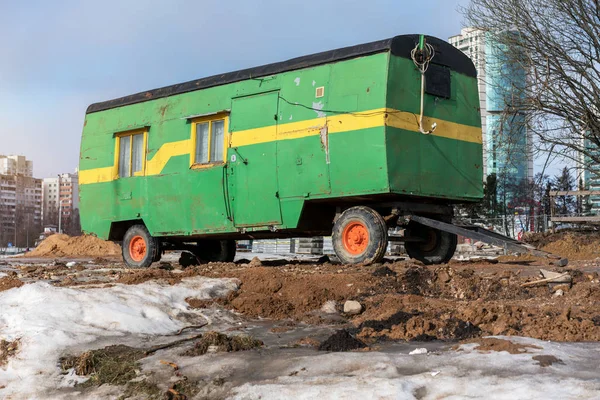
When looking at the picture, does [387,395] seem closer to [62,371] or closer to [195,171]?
[62,371]

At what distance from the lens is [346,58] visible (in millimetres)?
9594

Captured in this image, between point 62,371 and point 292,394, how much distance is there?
2.01 metres

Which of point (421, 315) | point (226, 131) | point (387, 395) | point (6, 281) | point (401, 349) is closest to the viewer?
point (387, 395)

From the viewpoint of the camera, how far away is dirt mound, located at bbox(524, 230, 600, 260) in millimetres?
15781

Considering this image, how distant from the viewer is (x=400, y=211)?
9.59m

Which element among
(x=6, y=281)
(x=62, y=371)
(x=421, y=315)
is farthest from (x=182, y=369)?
(x=6, y=281)

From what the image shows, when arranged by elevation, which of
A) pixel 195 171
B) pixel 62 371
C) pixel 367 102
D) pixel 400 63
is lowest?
pixel 62 371

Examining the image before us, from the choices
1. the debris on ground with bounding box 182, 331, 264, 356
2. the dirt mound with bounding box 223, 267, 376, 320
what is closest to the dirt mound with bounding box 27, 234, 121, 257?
the dirt mound with bounding box 223, 267, 376, 320

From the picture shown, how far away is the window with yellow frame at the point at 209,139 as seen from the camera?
36.9ft

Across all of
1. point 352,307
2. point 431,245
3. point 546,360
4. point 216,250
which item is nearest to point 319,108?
point 431,245

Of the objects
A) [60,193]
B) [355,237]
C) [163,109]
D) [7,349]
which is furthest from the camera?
[60,193]

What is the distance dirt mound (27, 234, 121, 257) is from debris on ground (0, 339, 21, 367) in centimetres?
2027

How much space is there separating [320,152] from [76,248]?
18.7 meters

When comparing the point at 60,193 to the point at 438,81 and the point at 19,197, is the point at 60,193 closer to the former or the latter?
the point at 19,197
